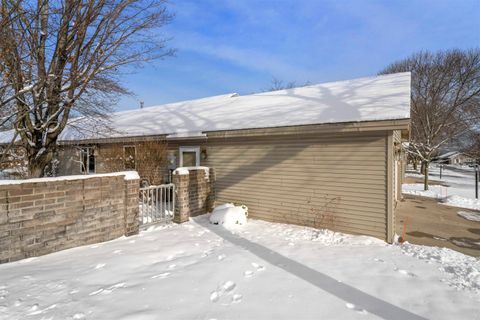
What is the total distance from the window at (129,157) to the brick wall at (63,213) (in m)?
4.98

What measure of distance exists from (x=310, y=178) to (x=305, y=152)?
0.65m

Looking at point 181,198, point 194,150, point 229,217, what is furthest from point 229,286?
point 194,150

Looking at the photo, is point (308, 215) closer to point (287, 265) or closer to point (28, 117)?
point (287, 265)

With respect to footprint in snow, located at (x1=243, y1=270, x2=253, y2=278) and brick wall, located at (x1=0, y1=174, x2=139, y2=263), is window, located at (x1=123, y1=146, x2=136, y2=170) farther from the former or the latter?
footprint in snow, located at (x1=243, y1=270, x2=253, y2=278)

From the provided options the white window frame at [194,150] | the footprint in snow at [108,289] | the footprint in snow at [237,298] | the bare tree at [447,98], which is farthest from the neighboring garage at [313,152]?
the bare tree at [447,98]

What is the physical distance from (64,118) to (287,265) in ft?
21.1

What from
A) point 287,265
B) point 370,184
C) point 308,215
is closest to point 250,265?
point 287,265

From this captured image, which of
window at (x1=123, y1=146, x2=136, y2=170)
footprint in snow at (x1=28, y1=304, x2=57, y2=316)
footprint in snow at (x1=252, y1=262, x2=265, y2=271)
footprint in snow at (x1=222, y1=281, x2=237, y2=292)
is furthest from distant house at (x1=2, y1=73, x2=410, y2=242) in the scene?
footprint in snow at (x1=28, y1=304, x2=57, y2=316)

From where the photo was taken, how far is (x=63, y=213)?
467 cm

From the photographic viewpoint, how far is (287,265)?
4.10 m

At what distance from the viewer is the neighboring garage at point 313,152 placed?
5.55m

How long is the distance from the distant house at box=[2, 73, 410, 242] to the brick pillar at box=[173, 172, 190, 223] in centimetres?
143

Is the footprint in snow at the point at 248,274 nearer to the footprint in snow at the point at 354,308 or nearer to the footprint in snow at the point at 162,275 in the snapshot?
the footprint in snow at the point at 162,275

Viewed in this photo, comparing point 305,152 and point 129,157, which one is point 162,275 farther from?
point 129,157
